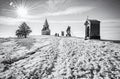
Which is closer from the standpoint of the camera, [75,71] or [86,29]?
[75,71]

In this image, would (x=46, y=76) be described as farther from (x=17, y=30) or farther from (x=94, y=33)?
(x=17, y=30)

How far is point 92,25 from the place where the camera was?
1795cm

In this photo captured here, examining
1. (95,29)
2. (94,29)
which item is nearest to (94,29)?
(94,29)

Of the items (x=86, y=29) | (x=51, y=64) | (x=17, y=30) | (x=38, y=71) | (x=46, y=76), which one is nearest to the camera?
(x=46, y=76)

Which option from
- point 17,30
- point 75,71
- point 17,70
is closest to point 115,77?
point 75,71

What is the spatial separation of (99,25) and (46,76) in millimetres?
17368

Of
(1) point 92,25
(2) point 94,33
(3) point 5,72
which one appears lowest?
(3) point 5,72

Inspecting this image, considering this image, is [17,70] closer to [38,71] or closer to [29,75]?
[29,75]

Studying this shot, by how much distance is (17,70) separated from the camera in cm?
675

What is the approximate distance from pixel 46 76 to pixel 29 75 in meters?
1.39

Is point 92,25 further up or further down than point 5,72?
further up

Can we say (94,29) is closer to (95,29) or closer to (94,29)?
(94,29)

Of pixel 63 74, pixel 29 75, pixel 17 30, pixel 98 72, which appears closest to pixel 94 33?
pixel 98 72

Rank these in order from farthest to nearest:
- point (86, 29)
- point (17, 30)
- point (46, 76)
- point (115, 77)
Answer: point (17, 30)
point (86, 29)
point (46, 76)
point (115, 77)
